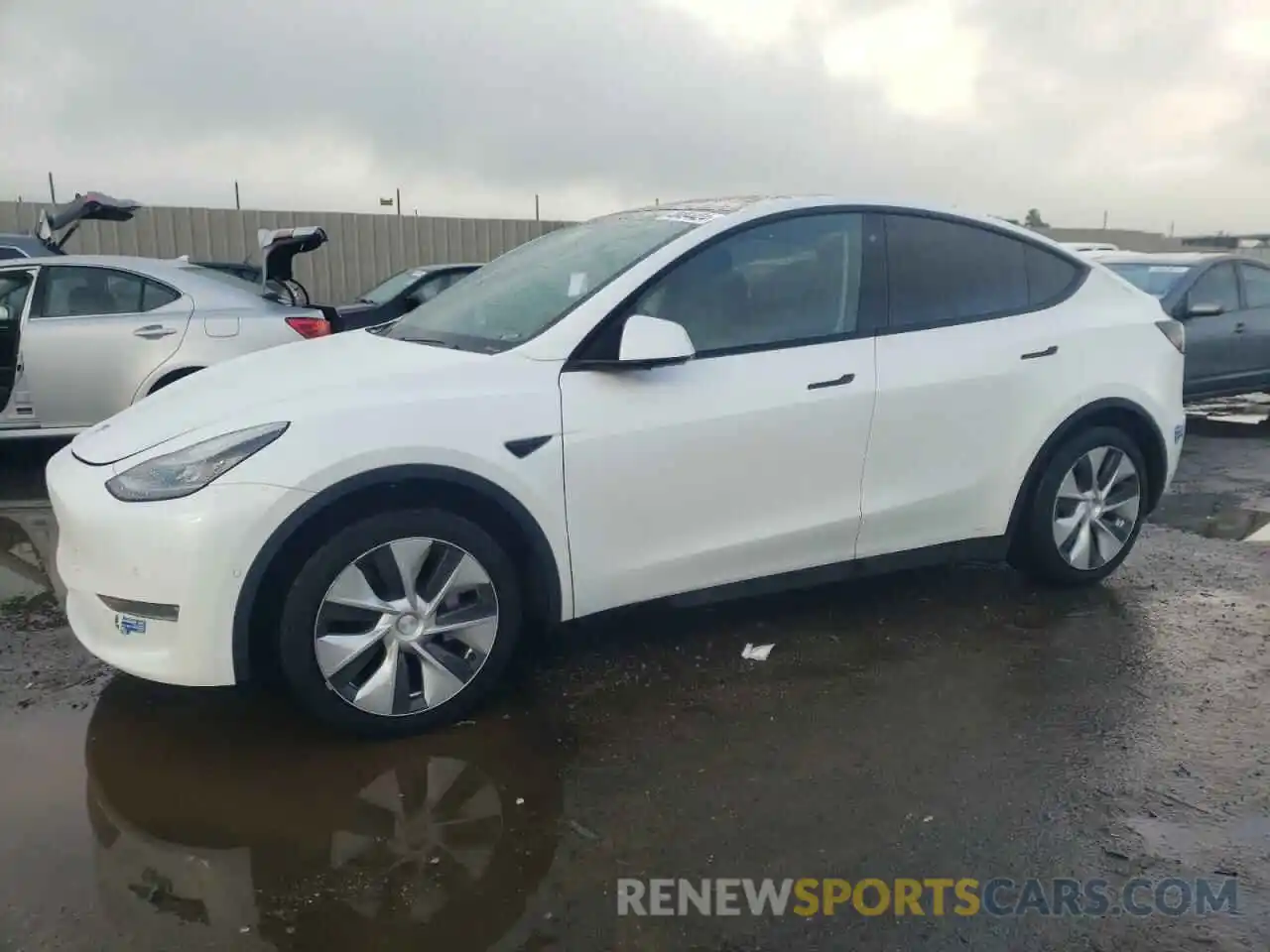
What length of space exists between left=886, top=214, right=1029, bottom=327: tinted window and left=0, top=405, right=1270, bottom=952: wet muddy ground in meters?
1.30

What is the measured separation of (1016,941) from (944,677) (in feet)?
4.75

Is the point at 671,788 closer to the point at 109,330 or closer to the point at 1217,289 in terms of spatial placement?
the point at 109,330

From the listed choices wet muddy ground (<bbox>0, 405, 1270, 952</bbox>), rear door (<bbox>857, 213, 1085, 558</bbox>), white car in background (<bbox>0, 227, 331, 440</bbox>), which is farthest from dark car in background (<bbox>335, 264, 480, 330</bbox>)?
rear door (<bbox>857, 213, 1085, 558</bbox>)

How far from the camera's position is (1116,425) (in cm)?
443

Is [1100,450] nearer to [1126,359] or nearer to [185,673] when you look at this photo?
[1126,359]

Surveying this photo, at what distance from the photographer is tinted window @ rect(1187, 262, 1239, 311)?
28.6ft

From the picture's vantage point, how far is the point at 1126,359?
172 inches

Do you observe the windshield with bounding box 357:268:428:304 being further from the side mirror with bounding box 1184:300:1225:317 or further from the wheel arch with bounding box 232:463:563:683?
the wheel arch with bounding box 232:463:563:683

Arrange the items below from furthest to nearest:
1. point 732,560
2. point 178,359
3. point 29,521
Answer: point 178,359 → point 29,521 → point 732,560

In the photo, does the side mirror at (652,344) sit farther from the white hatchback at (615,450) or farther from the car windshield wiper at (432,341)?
the car windshield wiper at (432,341)

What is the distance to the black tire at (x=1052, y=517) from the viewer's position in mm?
4246

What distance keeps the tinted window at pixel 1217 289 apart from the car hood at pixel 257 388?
7632 millimetres

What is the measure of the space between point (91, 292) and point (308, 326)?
4.47ft

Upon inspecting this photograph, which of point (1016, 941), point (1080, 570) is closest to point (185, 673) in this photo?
point (1016, 941)
